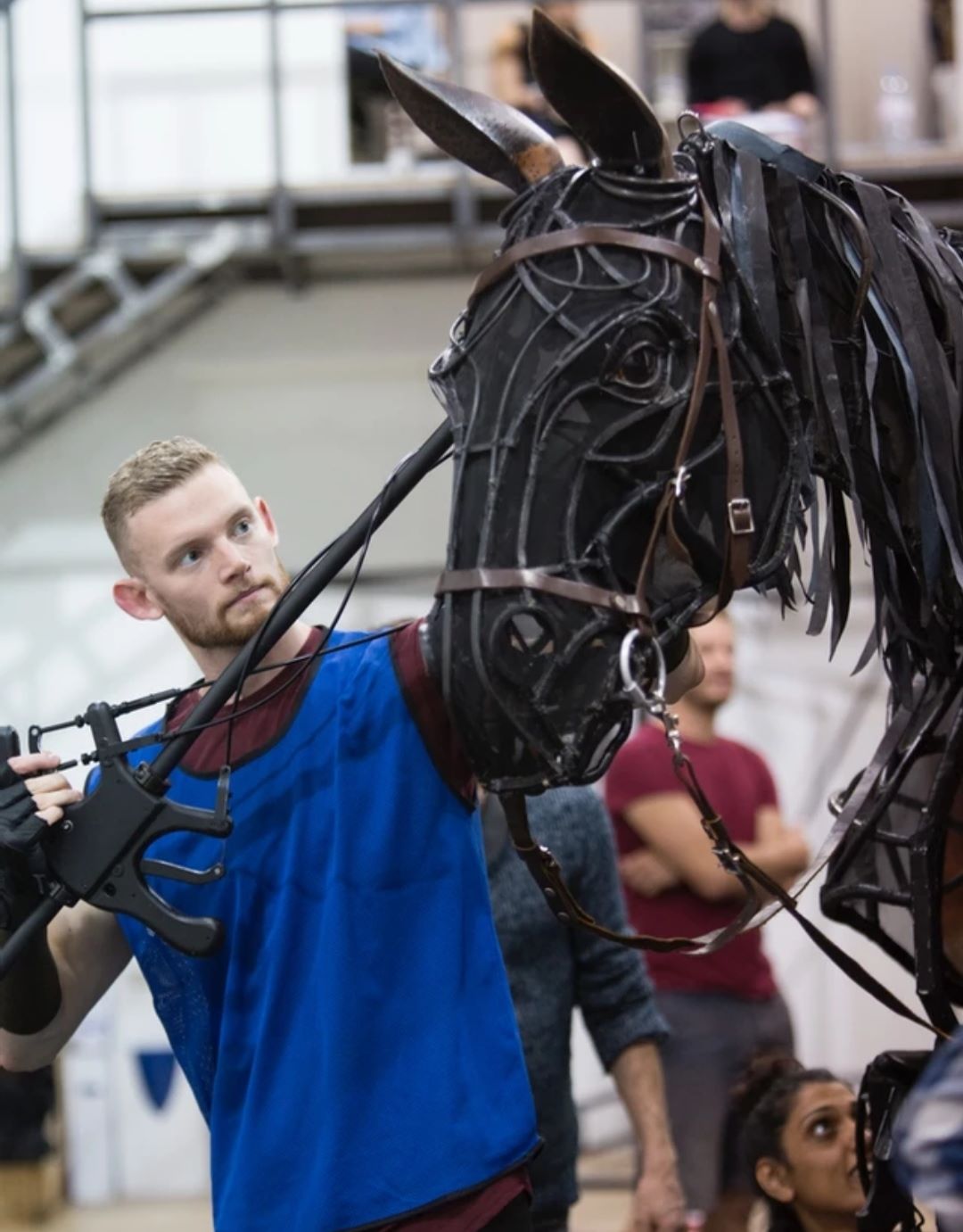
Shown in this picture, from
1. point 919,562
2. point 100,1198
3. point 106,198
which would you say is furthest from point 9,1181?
point 919,562

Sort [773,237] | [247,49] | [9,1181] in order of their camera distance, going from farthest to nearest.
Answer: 1. [247,49]
2. [9,1181]
3. [773,237]

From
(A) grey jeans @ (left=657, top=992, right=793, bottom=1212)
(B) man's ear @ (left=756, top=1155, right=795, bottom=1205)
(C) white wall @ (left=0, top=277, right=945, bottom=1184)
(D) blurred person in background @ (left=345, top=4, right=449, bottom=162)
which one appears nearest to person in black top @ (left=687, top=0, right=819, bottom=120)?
(D) blurred person in background @ (left=345, top=4, right=449, bottom=162)

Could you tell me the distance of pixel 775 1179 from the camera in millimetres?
2891

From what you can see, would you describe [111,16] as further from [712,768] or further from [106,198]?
[712,768]

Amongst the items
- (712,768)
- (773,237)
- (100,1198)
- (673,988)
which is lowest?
(100,1198)

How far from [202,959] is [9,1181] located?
12.8 ft

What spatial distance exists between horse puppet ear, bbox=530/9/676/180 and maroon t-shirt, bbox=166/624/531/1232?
57cm

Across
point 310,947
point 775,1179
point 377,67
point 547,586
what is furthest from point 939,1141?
point 377,67

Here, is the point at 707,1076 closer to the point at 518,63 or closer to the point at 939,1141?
the point at 939,1141

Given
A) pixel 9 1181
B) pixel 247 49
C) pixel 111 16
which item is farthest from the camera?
pixel 247 49

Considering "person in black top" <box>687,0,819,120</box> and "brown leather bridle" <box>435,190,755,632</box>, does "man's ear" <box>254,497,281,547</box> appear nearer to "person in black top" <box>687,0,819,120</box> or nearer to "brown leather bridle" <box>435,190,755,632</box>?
"brown leather bridle" <box>435,190,755,632</box>

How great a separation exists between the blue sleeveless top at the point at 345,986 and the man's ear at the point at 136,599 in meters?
0.21

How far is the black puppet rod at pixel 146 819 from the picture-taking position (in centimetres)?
194

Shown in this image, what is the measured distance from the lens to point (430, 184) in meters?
6.17
